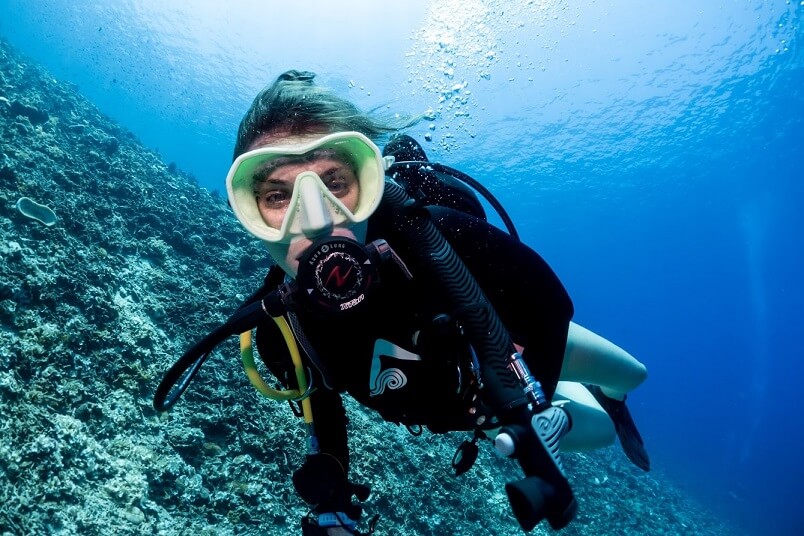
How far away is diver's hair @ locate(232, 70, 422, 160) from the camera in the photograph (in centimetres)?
217

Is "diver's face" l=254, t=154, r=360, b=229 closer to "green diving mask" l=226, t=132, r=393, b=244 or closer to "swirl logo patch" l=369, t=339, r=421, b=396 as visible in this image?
"green diving mask" l=226, t=132, r=393, b=244

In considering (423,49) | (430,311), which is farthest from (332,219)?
(423,49)

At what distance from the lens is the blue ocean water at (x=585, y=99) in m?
29.0

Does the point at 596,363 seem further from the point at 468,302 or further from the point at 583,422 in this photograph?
the point at 468,302

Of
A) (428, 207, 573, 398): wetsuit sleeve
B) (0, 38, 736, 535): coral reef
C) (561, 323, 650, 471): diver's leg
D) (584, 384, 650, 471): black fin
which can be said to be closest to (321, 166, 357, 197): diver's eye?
(428, 207, 573, 398): wetsuit sleeve

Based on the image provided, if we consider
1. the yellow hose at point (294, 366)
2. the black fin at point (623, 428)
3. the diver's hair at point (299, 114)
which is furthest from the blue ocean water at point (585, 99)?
the black fin at point (623, 428)

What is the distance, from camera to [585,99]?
35.3m

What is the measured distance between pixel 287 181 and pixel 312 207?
1.12 feet

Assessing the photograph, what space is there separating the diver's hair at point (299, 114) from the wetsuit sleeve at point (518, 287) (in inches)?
31.7

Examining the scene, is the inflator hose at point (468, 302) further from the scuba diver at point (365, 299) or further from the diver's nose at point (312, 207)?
the diver's nose at point (312, 207)

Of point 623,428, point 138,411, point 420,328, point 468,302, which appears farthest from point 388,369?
point 138,411

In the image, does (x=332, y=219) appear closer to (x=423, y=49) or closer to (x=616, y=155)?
(x=423, y=49)

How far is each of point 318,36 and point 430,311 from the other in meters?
45.6

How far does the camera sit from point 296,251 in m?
1.95
